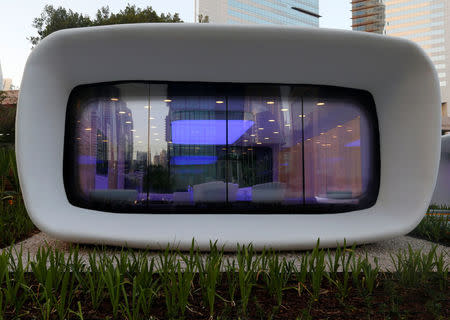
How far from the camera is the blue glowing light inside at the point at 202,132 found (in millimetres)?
5363

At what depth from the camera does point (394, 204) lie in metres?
4.97

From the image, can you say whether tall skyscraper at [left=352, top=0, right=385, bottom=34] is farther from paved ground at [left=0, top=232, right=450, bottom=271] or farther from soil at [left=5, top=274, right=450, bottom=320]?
soil at [left=5, top=274, right=450, bottom=320]

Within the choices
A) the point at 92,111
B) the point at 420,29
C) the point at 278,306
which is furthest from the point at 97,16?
the point at 420,29

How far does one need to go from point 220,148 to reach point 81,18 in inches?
588

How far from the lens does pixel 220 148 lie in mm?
5367

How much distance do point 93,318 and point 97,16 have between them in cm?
1840

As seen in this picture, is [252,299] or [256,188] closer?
[252,299]

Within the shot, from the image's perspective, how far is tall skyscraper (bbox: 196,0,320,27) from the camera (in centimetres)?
7281

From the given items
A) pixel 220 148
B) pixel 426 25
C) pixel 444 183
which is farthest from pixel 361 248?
pixel 426 25

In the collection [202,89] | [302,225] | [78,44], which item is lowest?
[302,225]

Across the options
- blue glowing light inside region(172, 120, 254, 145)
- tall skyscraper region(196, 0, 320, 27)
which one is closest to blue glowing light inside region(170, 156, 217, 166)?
blue glowing light inside region(172, 120, 254, 145)

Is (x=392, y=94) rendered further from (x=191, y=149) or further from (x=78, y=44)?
(x=78, y=44)

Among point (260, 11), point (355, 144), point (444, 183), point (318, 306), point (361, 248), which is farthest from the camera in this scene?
point (260, 11)

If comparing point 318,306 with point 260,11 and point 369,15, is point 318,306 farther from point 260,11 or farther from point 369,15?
point 369,15
